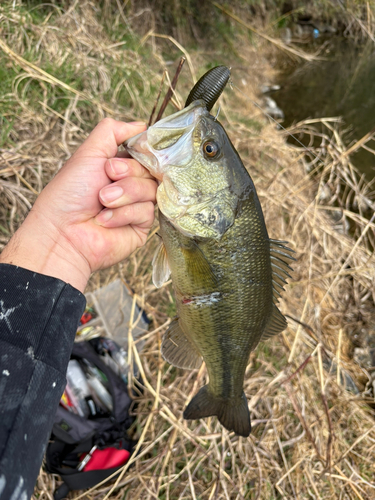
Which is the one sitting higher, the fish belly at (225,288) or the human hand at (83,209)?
the human hand at (83,209)

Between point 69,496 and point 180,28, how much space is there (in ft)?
26.6

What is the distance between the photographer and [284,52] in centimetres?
1021

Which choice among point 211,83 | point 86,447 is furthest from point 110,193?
point 86,447

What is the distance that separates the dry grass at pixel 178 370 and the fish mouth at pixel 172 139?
5.60ft

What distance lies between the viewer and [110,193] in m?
1.45

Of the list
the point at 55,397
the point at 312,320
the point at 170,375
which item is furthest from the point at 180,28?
the point at 55,397

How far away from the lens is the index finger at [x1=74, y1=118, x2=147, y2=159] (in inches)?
60.8

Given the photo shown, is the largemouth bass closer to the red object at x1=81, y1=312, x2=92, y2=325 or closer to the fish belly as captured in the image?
the fish belly

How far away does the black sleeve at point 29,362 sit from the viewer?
39.0 inches

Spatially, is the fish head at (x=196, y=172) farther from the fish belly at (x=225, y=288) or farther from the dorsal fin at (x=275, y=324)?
the dorsal fin at (x=275, y=324)

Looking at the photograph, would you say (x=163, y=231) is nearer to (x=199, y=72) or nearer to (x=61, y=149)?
(x=61, y=149)

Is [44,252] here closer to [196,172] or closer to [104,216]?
[104,216]

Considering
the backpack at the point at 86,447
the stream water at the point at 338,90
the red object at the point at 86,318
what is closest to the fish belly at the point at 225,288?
the backpack at the point at 86,447

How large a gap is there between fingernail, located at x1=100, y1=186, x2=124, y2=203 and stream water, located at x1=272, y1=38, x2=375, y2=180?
6.78 m
